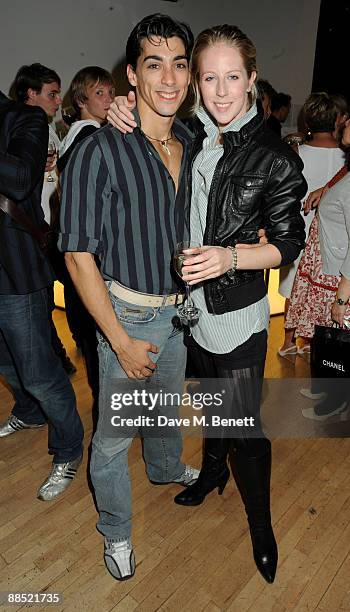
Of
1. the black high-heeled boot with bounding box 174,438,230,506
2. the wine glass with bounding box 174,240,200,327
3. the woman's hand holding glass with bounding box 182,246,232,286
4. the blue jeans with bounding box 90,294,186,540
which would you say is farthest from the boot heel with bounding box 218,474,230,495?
the woman's hand holding glass with bounding box 182,246,232,286

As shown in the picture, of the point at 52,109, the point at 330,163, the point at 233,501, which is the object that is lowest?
the point at 233,501

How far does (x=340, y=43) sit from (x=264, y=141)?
703cm

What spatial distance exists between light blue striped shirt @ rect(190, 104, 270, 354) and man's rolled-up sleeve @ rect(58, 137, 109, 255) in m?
0.35

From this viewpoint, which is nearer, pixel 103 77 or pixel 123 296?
pixel 123 296

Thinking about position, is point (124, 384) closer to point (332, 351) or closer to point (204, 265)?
point (204, 265)

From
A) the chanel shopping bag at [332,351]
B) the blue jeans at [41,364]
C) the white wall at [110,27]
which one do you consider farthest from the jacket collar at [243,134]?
the white wall at [110,27]

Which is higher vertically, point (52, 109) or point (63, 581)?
point (52, 109)

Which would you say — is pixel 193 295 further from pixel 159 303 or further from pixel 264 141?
pixel 264 141

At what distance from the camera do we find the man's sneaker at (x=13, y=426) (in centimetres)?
264

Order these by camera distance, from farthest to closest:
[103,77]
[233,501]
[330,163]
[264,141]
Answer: [330,163] → [103,77] → [233,501] → [264,141]

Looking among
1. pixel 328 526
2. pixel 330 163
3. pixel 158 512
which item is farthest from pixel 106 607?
pixel 330 163

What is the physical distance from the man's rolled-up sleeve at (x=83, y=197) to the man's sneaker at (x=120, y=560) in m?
1.19

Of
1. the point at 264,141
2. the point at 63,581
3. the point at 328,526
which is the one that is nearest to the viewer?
the point at 264,141

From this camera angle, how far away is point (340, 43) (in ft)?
23.4
